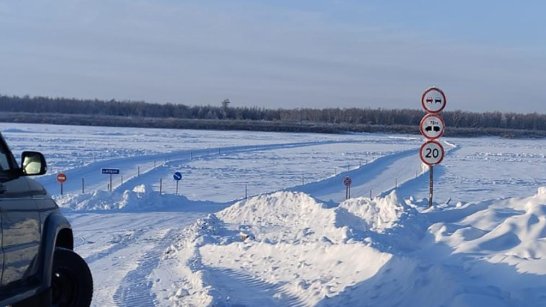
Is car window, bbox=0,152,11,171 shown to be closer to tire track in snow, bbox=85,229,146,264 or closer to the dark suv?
the dark suv

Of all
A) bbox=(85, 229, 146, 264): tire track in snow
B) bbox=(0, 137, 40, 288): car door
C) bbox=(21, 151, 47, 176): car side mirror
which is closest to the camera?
bbox=(0, 137, 40, 288): car door

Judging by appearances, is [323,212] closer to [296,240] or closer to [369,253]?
[296,240]

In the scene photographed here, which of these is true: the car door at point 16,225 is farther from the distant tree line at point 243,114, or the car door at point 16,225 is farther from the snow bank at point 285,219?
the distant tree line at point 243,114

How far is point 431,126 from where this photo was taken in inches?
565

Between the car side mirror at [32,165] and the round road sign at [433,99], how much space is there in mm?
9696

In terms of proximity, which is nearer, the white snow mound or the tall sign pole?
the tall sign pole

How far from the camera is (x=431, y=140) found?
14547 mm

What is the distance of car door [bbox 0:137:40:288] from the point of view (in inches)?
197

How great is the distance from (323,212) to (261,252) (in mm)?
4535

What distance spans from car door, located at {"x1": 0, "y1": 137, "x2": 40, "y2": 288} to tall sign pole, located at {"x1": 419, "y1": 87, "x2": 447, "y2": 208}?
980cm

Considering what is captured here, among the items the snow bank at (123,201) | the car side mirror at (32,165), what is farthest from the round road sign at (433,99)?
the snow bank at (123,201)

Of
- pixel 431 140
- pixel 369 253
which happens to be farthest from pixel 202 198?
pixel 369 253

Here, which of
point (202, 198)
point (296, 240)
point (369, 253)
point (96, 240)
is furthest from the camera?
point (202, 198)

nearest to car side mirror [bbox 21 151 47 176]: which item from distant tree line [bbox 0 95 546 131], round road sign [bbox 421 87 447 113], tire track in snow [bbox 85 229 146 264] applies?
tire track in snow [bbox 85 229 146 264]
